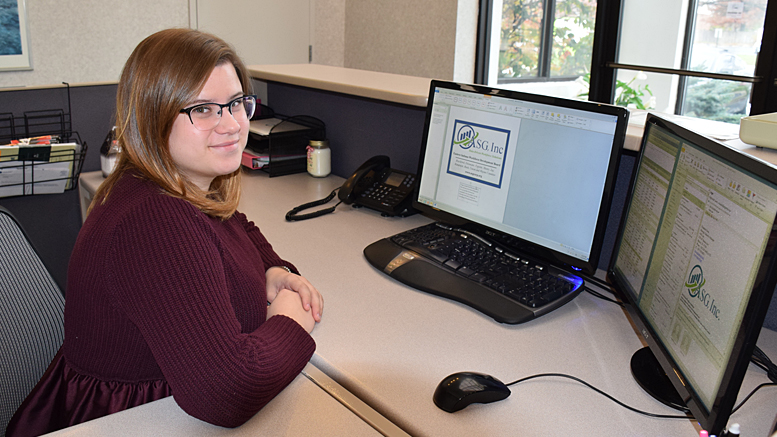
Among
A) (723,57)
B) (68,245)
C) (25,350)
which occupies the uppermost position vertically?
(723,57)

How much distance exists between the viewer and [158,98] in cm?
86

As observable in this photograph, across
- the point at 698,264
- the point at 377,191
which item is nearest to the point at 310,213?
the point at 377,191

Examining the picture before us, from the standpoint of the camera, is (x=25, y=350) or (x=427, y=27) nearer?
(x=25, y=350)

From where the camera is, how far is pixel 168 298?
0.76m

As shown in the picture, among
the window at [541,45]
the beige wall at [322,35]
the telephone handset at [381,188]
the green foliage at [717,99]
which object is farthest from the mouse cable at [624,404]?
the window at [541,45]

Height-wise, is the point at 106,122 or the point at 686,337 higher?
the point at 106,122

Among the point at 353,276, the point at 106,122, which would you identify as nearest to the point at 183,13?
the point at 106,122

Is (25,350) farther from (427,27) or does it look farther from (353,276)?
(427,27)

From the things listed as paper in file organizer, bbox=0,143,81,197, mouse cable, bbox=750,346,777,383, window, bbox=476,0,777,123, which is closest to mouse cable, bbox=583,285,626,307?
mouse cable, bbox=750,346,777,383

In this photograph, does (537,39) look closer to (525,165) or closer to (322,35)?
(322,35)

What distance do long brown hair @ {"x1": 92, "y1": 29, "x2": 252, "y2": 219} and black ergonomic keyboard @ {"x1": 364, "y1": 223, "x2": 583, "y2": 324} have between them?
0.49m

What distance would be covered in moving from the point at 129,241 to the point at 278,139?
1.22 meters

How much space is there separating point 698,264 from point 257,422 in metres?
0.63

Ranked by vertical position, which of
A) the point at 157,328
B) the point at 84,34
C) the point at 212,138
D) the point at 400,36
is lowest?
the point at 157,328
